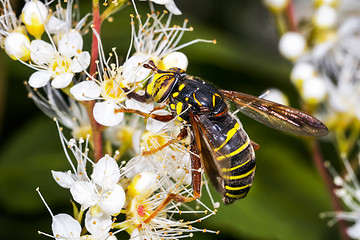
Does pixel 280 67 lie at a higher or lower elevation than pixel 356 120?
higher

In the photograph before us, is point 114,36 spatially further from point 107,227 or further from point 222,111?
point 107,227

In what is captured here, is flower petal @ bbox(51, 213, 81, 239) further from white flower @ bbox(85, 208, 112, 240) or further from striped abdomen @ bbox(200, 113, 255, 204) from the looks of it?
striped abdomen @ bbox(200, 113, 255, 204)

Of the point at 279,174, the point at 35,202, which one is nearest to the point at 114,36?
the point at 35,202

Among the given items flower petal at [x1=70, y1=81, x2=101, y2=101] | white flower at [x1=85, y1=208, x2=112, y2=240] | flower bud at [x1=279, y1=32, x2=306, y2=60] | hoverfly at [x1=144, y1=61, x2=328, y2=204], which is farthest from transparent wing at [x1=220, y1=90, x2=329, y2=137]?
flower bud at [x1=279, y1=32, x2=306, y2=60]

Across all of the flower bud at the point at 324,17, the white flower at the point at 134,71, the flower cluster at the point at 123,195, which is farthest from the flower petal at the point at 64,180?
the flower bud at the point at 324,17

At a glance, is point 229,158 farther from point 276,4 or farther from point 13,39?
point 276,4
